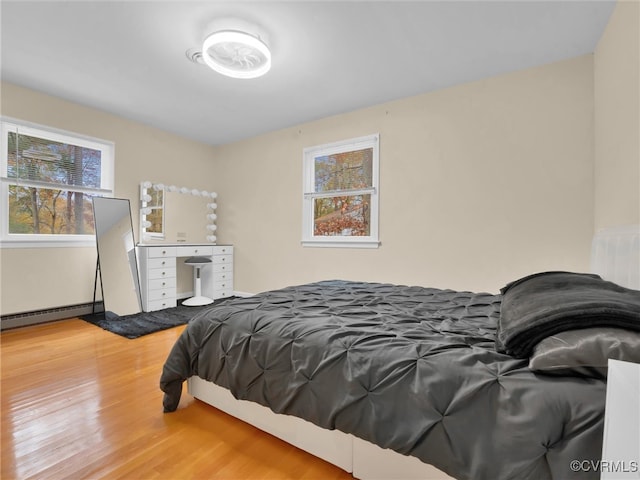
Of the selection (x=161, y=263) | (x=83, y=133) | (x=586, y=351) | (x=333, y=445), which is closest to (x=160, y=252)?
(x=161, y=263)

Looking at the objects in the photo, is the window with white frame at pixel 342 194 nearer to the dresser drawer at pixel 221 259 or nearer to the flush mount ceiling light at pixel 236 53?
the dresser drawer at pixel 221 259

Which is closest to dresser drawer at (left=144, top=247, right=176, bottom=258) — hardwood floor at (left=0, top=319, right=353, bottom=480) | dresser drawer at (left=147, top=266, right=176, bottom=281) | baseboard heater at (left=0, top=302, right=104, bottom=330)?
dresser drawer at (left=147, top=266, right=176, bottom=281)

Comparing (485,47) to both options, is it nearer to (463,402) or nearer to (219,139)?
(463,402)

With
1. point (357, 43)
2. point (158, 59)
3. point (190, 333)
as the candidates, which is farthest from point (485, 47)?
point (190, 333)

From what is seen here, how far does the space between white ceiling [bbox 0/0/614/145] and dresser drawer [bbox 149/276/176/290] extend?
2.15 meters

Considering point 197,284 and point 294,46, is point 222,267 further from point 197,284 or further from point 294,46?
point 294,46

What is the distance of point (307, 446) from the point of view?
1.41 m

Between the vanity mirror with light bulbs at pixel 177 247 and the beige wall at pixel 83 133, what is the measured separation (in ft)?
0.52

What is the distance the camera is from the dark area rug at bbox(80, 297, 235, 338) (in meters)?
3.23

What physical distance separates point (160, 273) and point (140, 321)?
29.2 inches

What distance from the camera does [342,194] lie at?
406cm

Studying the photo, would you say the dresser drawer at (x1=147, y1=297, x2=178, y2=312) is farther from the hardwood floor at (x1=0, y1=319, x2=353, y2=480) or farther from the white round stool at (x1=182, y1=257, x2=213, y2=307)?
the hardwood floor at (x1=0, y1=319, x2=353, y2=480)

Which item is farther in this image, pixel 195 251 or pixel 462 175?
pixel 195 251

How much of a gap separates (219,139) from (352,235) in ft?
9.00
